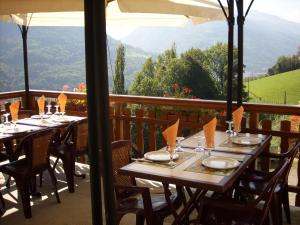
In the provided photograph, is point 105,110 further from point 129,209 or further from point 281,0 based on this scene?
point 281,0

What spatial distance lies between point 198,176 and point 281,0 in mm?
33173

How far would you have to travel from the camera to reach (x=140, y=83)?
53.3ft

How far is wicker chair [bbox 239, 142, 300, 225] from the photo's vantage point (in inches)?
125

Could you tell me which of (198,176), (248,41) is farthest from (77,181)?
(248,41)

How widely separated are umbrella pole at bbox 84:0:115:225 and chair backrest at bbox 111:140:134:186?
2.44m

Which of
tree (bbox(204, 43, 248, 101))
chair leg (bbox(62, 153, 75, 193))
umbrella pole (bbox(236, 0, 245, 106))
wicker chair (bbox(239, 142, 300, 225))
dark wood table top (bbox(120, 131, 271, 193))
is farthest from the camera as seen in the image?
tree (bbox(204, 43, 248, 101))

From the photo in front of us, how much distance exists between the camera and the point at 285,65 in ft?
64.1

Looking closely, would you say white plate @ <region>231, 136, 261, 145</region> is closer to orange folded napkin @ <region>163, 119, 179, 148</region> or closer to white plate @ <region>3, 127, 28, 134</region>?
orange folded napkin @ <region>163, 119, 179, 148</region>

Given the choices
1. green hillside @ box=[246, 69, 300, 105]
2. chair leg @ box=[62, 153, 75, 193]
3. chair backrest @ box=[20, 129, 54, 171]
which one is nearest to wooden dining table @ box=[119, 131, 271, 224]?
chair backrest @ box=[20, 129, 54, 171]

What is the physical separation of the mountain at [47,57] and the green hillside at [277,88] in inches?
398

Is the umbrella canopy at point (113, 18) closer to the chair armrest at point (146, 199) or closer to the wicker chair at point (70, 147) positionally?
the wicker chair at point (70, 147)

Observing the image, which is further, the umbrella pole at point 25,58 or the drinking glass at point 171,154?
the umbrella pole at point 25,58

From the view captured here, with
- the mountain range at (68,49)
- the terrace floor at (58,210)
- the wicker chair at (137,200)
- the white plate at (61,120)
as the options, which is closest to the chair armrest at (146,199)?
the wicker chair at (137,200)

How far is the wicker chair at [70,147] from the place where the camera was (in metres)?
4.63
